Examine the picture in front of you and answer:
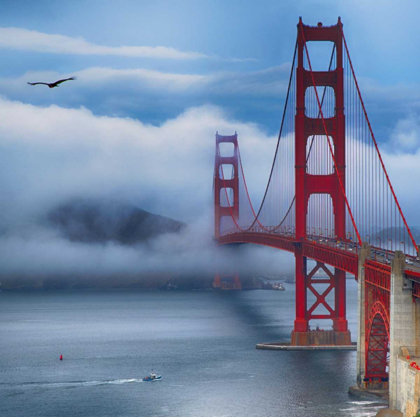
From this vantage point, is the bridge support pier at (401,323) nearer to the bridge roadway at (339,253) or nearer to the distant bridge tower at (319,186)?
the bridge roadway at (339,253)

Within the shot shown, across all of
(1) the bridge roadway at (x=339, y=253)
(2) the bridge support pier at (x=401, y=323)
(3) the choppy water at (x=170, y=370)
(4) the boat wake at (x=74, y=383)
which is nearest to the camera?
(2) the bridge support pier at (x=401, y=323)

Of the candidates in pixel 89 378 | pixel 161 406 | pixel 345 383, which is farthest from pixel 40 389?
pixel 345 383

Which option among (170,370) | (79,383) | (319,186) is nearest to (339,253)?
(319,186)

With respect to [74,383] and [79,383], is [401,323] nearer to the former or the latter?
[79,383]

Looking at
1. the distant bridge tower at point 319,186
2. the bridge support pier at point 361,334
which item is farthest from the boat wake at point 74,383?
the bridge support pier at point 361,334

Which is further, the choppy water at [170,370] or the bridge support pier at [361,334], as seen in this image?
the choppy water at [170,370]

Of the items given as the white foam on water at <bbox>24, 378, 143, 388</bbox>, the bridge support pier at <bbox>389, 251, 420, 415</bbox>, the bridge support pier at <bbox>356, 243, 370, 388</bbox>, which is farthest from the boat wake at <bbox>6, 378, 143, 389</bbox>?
the bridge support pier at <bbox>389, 251, 420, 415</bbox>

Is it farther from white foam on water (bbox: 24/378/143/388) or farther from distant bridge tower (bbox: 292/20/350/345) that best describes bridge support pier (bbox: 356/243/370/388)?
distant bridge tower (bbox: 292/20/350/345)

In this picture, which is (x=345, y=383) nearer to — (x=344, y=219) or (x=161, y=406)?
(x=161, y=406)
